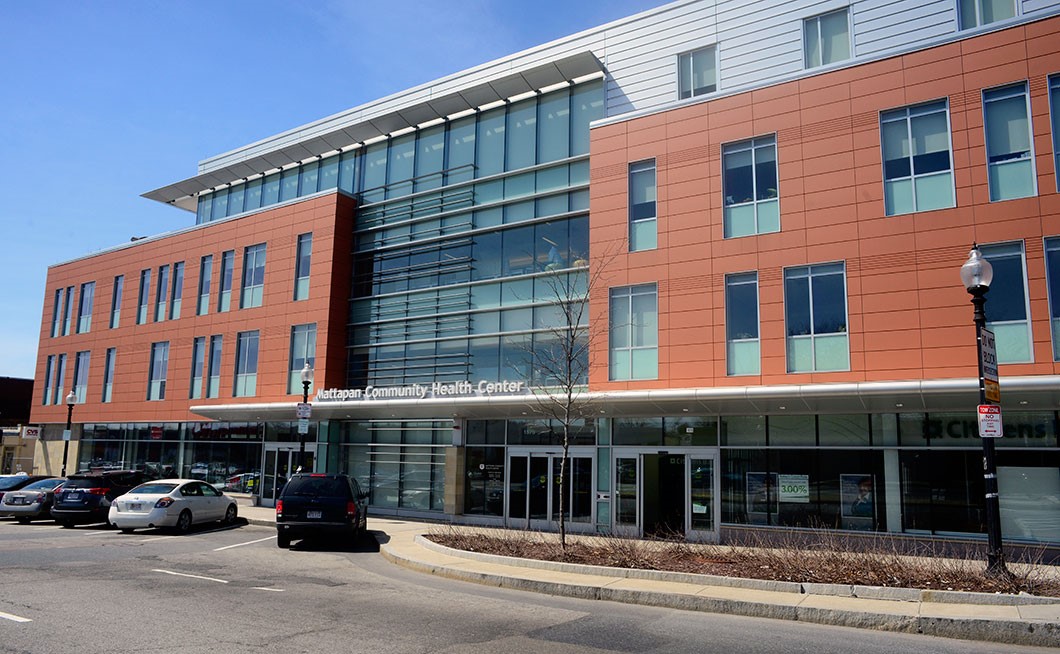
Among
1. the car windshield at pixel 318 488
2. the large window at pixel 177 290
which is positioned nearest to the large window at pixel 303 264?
the large window at pixel 177 290

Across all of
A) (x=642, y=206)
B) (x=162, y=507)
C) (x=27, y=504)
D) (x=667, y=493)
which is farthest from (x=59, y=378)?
(x=667, y=493)

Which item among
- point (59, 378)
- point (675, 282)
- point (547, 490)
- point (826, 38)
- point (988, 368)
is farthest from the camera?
point (59, 378)

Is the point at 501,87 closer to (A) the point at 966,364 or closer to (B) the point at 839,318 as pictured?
(B) the point at 839,318

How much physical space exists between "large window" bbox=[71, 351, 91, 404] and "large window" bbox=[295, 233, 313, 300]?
16311mm

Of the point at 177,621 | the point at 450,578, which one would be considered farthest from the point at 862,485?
the point at 177,621

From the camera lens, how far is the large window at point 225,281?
1302 inches

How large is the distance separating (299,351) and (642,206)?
49.1ft

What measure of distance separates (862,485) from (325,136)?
77.1ft

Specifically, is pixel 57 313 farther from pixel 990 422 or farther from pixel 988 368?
pixel 990 422

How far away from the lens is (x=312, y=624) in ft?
31.6

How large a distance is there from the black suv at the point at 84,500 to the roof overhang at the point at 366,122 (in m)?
15.2

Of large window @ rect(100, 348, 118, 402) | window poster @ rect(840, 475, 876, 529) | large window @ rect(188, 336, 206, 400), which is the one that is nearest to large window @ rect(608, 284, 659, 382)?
window poster @ rect(840, 475, 876, 529)

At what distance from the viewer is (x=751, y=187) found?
66.6ft

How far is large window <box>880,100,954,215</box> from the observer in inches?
703
